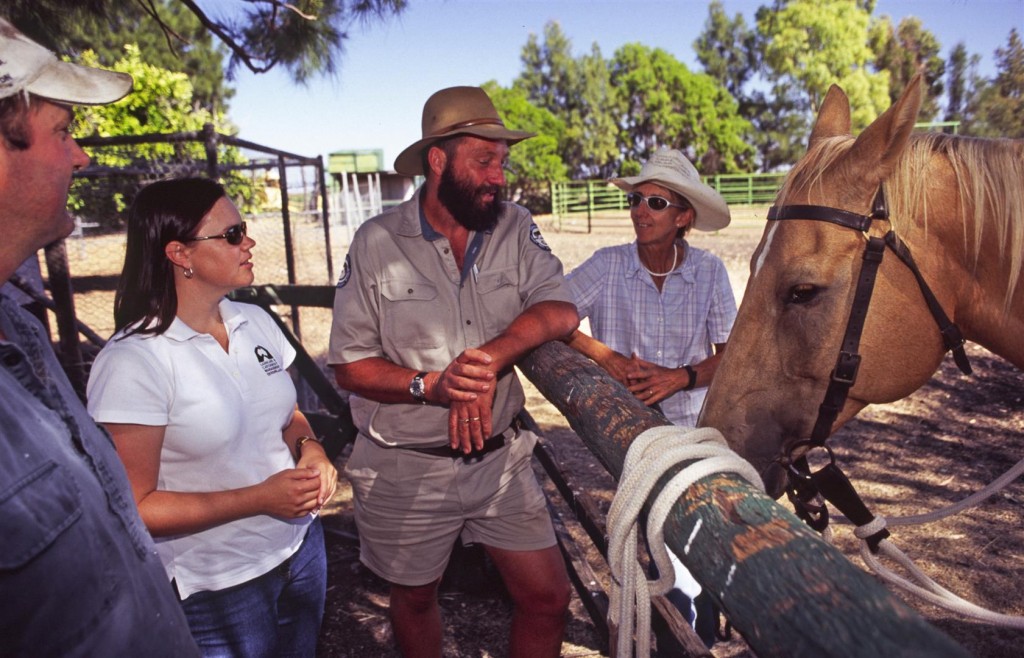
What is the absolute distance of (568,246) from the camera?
1944 centimetres

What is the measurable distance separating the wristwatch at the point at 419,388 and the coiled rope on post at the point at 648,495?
1091 millimetres

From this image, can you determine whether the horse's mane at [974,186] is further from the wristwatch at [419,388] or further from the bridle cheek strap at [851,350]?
the wristwatch at [419,388]

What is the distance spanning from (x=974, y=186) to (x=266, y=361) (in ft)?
6.67

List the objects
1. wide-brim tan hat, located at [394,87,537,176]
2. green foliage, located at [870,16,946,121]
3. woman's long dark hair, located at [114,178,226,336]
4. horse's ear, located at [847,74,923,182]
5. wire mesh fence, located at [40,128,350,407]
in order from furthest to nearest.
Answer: green foliage, located at [870,16,946,121] → wire mesh fence, located at [40,128,350,407] → wide-brim tan hat, located at [394,87,537,176] → woman's long dark hair, located at [114,178,226,336] → horse's ear, located at [847,74,923,182]

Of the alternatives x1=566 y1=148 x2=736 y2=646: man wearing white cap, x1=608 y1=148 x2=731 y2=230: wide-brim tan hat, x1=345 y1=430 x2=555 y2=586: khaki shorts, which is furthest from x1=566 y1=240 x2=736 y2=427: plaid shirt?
x1=345 y1=430 x2=555 y2=586: khaki shorts

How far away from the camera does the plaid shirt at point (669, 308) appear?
2.95 meters

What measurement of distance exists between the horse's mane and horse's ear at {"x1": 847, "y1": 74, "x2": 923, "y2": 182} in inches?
2.2

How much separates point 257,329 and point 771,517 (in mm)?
1700

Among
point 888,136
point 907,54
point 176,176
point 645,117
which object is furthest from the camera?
point 645,117

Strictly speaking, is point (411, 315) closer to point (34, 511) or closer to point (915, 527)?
point (34, 511)

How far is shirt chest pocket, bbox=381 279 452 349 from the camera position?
2.29 metres

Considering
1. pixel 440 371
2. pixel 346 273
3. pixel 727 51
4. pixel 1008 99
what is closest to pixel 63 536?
pixel 440 371

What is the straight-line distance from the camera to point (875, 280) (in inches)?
69.0

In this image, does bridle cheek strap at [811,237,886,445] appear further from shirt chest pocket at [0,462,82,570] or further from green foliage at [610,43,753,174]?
green foliage at [610,43,753,174]
